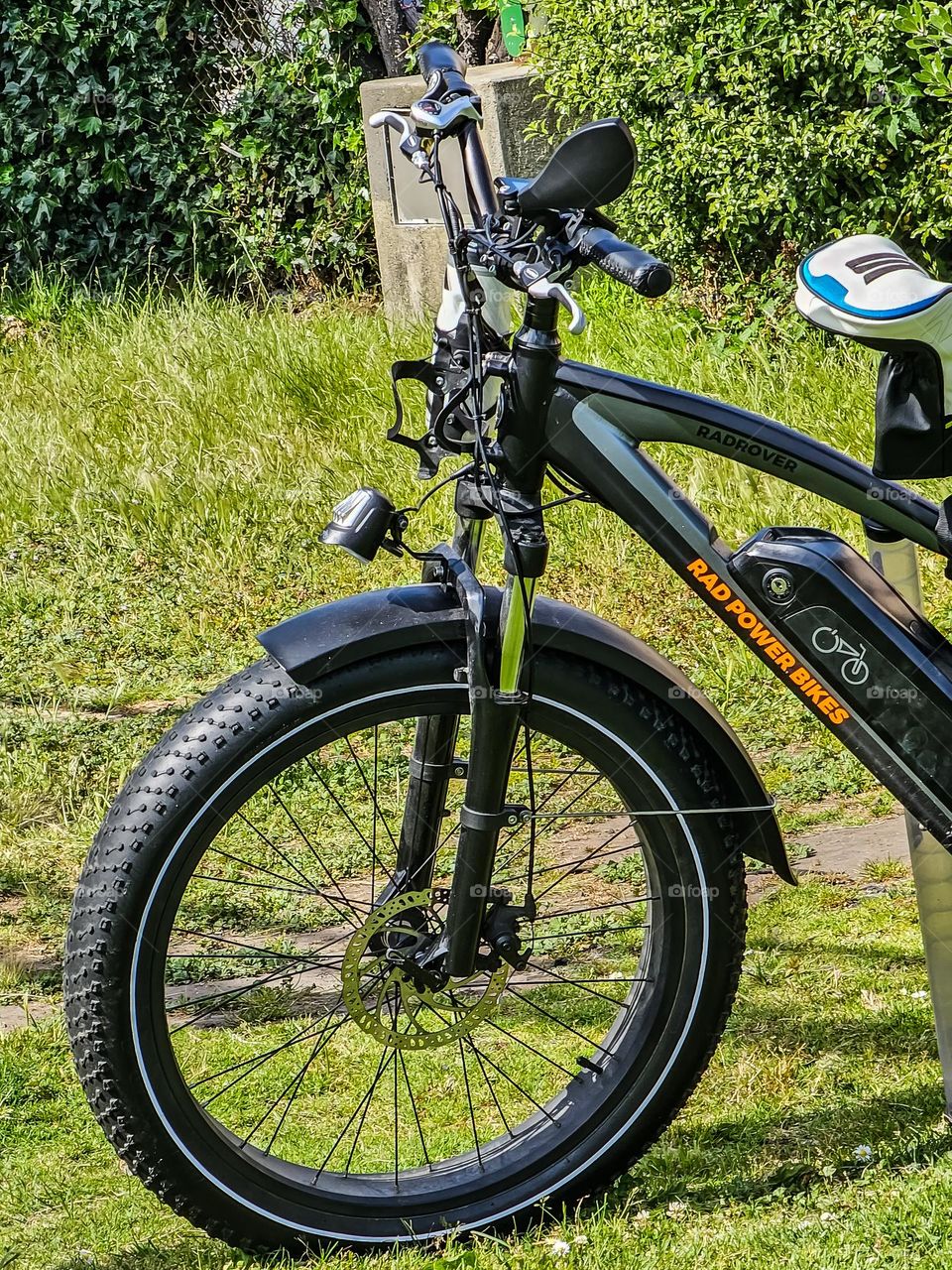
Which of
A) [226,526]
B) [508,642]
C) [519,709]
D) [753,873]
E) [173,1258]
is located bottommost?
[753,873]

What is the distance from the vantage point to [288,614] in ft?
16.4

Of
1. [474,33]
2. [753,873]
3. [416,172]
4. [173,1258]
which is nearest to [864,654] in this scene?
[173,1258]

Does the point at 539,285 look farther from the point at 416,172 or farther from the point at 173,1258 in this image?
the point at 416,172

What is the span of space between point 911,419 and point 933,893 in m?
0.82

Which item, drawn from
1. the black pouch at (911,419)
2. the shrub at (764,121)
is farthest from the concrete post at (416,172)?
the black pouch at (911,419)

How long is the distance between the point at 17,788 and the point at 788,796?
207 centimetres

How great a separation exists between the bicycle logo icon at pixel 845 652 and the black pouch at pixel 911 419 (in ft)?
0.79

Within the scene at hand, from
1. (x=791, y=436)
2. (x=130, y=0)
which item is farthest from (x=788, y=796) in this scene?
(x=130, y=0)

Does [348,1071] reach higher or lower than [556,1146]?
lower

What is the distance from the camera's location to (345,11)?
26.1ft

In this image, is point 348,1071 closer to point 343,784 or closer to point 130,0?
point 343,784

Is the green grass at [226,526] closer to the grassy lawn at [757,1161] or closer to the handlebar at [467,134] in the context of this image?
the grassy lawn at [757,1161]

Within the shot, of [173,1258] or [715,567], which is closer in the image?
[715,567]

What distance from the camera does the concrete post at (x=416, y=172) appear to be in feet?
22.7
